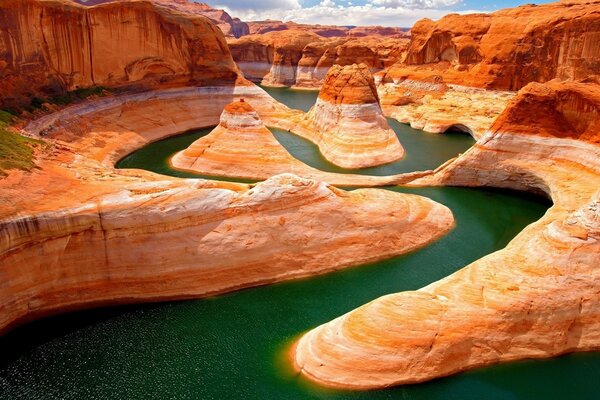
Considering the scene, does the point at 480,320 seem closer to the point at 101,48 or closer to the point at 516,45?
the point at 101,48

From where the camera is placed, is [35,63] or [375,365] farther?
[35,63]

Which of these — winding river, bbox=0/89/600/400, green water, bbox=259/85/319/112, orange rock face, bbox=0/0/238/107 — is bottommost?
winding river, bbox=0/89/600/400

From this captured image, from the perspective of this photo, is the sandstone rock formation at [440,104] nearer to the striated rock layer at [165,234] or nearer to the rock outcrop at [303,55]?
the rock outcrop at [303,55]

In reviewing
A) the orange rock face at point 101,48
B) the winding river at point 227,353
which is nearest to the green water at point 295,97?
the orange rock face at point 101,48

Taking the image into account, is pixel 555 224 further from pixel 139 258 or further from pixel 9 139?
pixel 9 139

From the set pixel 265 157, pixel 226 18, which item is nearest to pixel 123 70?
pixel 265 157

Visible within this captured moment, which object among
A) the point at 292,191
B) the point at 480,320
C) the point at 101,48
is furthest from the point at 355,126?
the point at 101,48

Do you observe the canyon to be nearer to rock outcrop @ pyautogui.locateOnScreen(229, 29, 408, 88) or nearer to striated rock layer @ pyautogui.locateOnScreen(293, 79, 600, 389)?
striated rock layer @ pyautogui.locateOnScreen(293, 79, 600, 389)

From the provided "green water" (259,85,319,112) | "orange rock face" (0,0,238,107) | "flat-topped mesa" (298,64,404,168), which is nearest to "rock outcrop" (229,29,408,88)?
"green water" (259,85,319,112)
